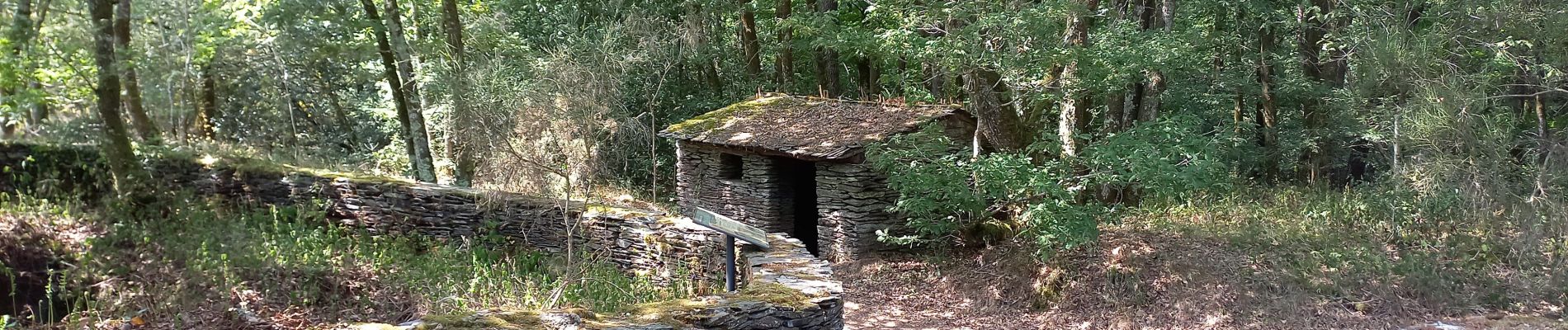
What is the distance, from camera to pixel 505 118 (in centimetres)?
1066

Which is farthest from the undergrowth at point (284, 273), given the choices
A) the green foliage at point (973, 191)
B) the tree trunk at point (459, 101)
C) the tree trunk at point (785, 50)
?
the tree trunk at point (785, 50)

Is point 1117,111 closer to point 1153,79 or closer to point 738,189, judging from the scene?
point 1153,79

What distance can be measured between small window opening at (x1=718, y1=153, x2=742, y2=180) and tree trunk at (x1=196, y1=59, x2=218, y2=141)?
9.96 m

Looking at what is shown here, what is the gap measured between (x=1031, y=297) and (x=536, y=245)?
16.5 feet

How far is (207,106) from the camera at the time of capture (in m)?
16.0

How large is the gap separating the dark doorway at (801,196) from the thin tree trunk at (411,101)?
196 inches

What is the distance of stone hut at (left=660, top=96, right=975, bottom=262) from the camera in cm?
992

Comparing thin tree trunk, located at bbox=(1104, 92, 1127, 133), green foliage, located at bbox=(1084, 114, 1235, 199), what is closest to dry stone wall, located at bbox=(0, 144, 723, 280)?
green foliage, located at bbox=(1084, 114, 1235, 199)

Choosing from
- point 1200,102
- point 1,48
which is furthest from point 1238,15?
point 1,48

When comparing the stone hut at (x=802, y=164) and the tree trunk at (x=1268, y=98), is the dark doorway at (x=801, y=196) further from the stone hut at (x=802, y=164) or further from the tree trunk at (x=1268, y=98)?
the tree trunk at (x=1268, y=98)

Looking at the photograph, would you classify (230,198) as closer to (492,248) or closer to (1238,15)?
(492,248)

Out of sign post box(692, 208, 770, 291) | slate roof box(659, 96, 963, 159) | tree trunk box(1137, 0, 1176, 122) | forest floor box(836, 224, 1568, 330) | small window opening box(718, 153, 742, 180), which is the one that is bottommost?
forest floor box(836, 224, 1568, 330)

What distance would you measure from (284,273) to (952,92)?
10.2m

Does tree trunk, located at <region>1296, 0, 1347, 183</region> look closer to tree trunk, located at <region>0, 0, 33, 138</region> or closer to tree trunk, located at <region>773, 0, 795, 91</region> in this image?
tree trunk, located at <region>773, 0, 795, 91</region>
